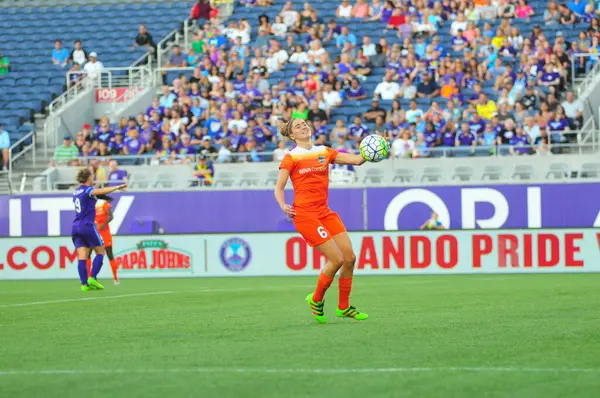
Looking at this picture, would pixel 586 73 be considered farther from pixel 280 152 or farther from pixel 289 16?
pixel 289 16

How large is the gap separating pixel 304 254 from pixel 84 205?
281 inches

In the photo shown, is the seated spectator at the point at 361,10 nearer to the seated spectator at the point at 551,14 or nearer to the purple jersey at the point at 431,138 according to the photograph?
the seated spectator at the point at 551,14

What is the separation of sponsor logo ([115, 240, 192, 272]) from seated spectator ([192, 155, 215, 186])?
8.66 ft

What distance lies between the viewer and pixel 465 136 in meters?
26.5

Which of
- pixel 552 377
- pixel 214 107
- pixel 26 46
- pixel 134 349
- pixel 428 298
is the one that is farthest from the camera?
pixel 26 46

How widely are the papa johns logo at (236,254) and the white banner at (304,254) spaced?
0.02m

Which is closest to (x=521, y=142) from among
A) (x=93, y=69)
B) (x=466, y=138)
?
(x=466, y=138)

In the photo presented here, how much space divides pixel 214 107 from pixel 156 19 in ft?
24.0

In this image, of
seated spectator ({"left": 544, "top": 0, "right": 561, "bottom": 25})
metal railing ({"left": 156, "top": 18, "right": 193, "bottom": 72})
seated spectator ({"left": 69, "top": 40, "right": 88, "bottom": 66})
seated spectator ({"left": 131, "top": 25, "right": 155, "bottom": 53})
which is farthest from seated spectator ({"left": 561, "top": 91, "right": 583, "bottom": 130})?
seated spectator ({"left": 69, "top": 40, "right": 88, "bottom": 66})

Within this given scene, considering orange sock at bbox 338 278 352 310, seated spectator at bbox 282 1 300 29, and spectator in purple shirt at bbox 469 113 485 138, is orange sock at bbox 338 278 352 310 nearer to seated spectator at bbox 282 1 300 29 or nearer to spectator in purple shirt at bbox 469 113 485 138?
spectator in purple shirt at bbox 469 113 485 138

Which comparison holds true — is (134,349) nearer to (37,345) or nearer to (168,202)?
(37,345)

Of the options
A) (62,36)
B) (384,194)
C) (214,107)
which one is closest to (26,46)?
(62,36)

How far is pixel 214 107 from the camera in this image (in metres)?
29.6

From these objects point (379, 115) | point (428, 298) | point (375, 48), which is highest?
point (375, 48)
